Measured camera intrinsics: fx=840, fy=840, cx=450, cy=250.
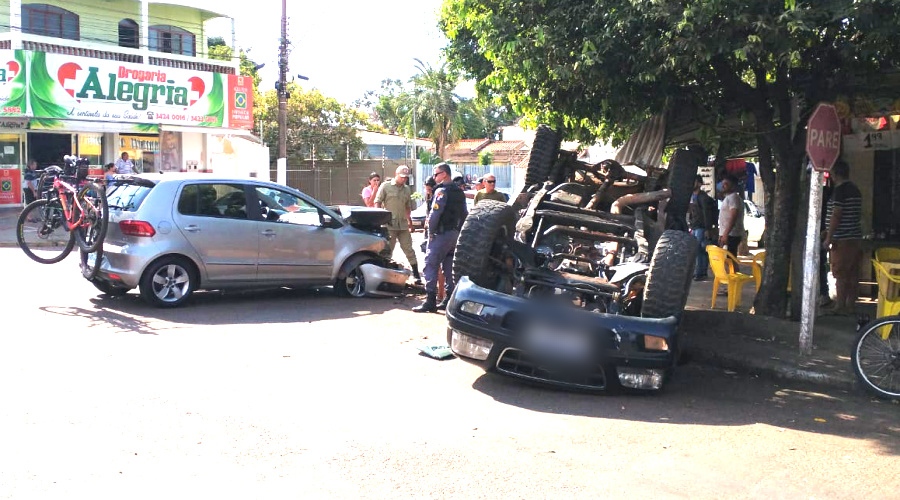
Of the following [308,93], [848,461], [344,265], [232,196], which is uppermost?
[308,93]

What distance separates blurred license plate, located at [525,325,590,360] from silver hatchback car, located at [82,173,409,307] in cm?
475

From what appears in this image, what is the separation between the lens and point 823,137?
304 inches

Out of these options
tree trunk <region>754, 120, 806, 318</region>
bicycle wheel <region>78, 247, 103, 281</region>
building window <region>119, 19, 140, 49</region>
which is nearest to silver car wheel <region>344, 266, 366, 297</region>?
bicycle wheel <region>78, 247, 103, 281</region>

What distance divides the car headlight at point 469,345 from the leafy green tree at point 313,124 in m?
32.6

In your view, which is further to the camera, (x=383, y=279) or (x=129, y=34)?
(x=129, y=34)

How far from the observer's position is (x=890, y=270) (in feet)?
26.7

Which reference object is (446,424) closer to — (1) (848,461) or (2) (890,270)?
(1) (848,461)

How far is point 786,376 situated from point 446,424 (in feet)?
11.3

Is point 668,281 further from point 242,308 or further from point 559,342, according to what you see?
point 242,308

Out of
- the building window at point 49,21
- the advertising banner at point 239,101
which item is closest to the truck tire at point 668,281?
the advertising banner at point 239,101

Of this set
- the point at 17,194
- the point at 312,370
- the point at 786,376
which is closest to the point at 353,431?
the point at 312,370

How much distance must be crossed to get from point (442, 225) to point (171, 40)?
23.5 metres

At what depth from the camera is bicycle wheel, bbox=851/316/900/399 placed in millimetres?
6629

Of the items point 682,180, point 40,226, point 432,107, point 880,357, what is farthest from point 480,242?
point 432,107
